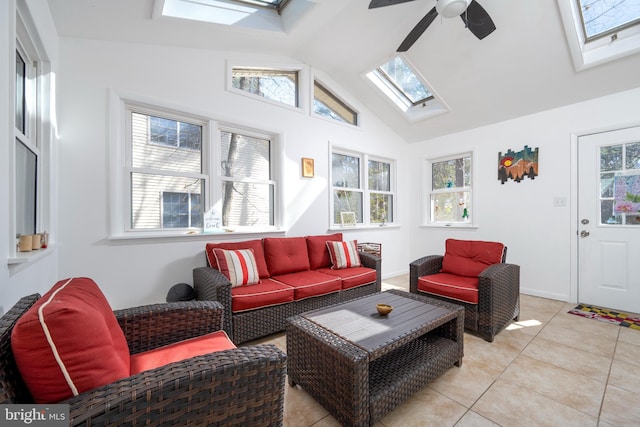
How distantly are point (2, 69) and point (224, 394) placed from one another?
1.63 metres

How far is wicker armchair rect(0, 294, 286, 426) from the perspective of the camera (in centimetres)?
75

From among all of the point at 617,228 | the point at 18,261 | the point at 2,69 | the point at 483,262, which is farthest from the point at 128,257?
the point at 617,228

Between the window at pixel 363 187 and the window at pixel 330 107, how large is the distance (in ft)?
1.80

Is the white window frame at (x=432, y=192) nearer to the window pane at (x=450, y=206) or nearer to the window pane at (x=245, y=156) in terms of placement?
the window pane at (x=450, y=206)

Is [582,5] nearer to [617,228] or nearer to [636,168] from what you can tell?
[636,168]

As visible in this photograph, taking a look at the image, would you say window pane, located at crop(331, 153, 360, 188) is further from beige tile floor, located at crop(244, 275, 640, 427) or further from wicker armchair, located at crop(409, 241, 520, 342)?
beige tile floor, located at crop(244, 275, 640, 427)

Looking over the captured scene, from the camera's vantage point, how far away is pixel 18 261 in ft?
4.07

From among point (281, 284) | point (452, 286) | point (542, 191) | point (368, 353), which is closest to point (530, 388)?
point (452, 286)

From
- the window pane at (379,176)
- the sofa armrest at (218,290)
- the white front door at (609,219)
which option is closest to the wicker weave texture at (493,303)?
the white front door at (609,219)

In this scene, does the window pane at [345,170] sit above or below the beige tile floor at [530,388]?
above

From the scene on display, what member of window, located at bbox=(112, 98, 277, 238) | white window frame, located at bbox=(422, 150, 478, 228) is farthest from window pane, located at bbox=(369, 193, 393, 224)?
window, located at bbox=(112, 98, 277, 238)

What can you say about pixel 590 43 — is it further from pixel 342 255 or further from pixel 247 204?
pixel 247 204

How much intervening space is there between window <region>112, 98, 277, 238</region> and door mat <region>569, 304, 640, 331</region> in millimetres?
3638

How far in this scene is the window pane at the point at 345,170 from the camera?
4.14 metres
